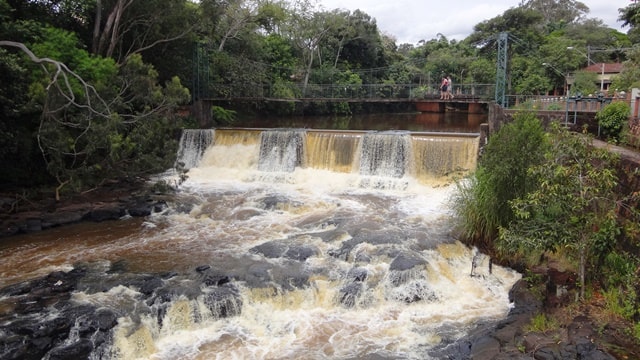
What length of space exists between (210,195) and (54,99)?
5.51 m

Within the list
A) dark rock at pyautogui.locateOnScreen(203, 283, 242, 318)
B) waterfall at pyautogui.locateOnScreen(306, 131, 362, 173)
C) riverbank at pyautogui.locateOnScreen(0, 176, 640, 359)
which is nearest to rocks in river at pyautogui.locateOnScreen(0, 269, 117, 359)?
dark rock at pyautogui.locateOnScreen(203, 283, 242, 318)

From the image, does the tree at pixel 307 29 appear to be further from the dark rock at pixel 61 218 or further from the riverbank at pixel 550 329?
the riverbank at pixel 550 329

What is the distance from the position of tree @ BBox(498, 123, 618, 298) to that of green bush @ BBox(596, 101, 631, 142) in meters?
6.03

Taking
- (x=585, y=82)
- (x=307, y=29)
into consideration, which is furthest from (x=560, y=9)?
(x=307, y=29)

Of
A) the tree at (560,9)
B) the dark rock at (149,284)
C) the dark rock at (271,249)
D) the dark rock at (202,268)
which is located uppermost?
the tree at (560,9)

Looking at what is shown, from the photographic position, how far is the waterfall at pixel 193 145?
20.2m

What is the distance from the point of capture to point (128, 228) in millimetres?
12805

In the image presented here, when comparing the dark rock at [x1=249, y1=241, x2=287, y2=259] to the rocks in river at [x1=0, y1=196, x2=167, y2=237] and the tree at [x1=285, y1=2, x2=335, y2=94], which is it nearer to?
the rocks in river at [x1=0, y1=196, x2=167, y2=237]

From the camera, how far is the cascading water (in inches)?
303

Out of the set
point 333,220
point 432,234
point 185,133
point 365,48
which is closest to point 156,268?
point 333,220

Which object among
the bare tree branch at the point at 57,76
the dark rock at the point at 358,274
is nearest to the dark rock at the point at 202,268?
the dark rock at the point at 358,274

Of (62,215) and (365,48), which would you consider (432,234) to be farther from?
(365,48)

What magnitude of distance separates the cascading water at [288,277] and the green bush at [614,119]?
15.5ft

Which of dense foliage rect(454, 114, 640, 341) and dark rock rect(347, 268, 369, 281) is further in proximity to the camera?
dark rock rect(347, 268, 369, 281)
